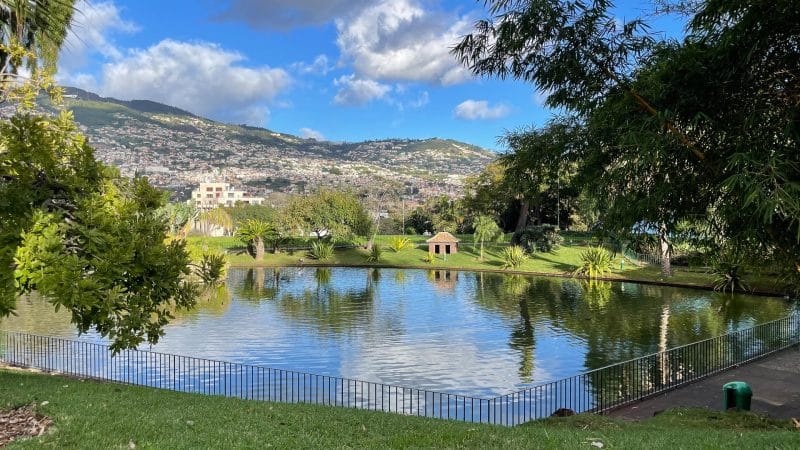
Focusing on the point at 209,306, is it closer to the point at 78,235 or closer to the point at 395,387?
the point at 395,387

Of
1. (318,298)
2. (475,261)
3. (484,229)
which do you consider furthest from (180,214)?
(484,229)

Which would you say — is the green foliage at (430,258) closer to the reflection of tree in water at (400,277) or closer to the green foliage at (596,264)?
the reflection of tree in water at (400,277)

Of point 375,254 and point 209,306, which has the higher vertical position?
point 375,254

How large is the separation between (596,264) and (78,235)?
37.1 metres

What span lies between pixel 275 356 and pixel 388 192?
80.6 meters

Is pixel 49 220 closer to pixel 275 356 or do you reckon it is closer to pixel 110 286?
pixel 110 286

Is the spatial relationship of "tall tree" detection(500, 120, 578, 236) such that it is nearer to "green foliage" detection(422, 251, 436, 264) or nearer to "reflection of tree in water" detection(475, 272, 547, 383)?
"reflection of tree in water" detection(475, 272, 547, 383)

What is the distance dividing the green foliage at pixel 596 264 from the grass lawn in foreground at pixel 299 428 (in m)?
31.2

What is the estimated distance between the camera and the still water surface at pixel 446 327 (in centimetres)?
1648

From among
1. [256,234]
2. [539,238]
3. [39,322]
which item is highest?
[256,234]

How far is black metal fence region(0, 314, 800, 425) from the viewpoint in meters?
12.5

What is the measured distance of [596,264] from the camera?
129 ft

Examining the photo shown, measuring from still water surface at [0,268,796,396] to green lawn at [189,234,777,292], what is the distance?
12.5 ft

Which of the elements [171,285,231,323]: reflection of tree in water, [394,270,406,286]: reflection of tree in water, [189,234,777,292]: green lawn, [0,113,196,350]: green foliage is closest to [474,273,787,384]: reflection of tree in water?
[189,234,777,292]: green lawn
